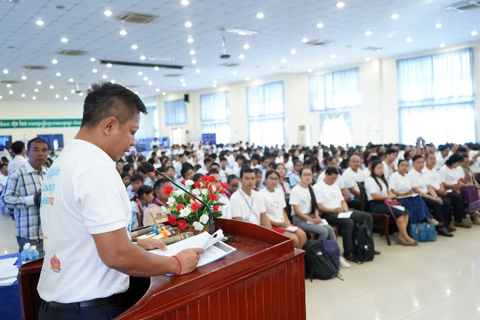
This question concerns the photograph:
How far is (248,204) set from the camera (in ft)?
15.2

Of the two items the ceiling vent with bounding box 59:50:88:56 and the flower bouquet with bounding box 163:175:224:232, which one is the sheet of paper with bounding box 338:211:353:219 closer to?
the flower bouquet with bounding box 163:175:224:232

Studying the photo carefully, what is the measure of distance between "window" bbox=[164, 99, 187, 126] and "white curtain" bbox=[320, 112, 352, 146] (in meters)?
10.1

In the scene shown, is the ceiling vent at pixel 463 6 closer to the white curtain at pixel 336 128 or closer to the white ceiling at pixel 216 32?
the white ceiling at pixel 216 32

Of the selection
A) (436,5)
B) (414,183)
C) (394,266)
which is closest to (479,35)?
(436,5)

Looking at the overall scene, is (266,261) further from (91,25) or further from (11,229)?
(91,25)

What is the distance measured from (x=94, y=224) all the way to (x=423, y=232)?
18.1ft

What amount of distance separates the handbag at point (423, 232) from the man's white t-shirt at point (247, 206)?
245cm

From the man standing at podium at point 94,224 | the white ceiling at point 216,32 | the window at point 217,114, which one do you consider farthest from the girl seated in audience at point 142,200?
the window at point 217,114

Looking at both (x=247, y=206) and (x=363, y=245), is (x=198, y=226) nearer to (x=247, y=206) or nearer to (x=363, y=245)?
(x=247, y=206)

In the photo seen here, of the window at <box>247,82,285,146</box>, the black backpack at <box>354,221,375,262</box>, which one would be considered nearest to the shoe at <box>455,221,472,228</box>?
the black backpack at <box>354,221,375,262</box>

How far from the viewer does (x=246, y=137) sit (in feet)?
75.2

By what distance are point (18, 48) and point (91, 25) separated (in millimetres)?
3726

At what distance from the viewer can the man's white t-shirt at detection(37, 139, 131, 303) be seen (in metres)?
1.20

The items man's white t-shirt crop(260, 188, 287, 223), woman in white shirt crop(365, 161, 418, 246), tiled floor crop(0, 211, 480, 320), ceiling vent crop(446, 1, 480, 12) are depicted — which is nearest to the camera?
tiled floor crop(0, 211, 480, 320)
